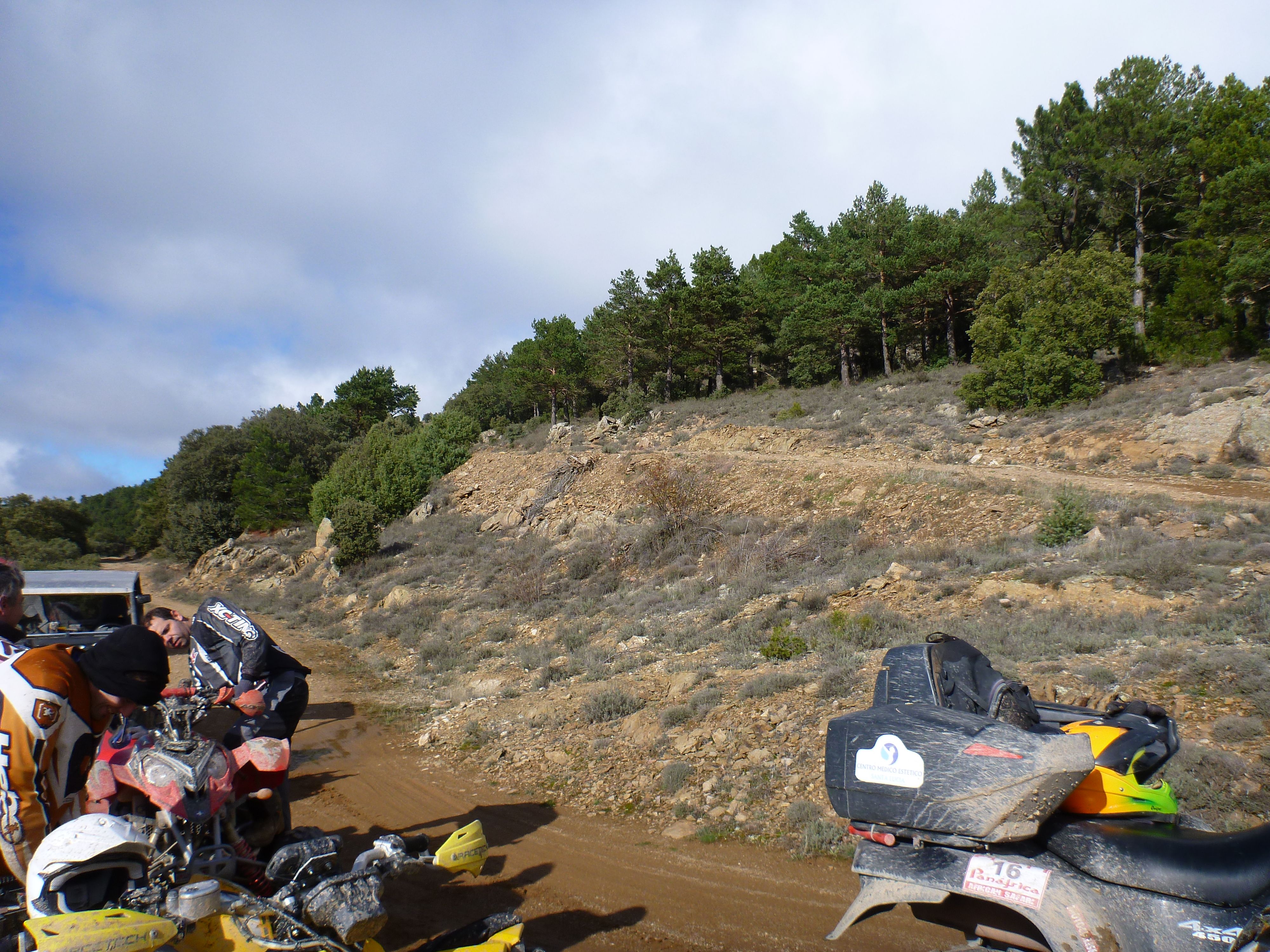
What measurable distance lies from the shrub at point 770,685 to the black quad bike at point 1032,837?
4.91 m

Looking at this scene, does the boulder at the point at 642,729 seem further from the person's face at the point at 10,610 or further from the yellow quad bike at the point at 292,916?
the person's face at the point at 10,610

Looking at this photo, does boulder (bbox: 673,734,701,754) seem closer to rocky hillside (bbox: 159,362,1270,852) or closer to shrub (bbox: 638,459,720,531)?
rocky hillside (bbox: 159,362,1270,852)

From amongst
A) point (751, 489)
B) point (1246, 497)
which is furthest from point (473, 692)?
point (1246, 497)

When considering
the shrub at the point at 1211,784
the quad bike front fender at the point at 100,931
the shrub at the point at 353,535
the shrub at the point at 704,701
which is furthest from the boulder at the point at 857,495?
the quad bike front fender at the point at 100,931

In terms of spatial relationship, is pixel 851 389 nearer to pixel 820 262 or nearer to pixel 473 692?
pixel 820 262

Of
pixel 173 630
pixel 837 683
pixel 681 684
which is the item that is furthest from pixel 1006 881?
pixel 681 684

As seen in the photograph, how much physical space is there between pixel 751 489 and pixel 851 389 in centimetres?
1797

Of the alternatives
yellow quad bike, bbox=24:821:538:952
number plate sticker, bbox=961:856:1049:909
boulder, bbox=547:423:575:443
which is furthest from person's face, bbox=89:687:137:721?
boulder, bbox=547:423:575:443

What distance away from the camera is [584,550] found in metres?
19.2

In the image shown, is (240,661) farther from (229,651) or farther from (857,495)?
(857,495)

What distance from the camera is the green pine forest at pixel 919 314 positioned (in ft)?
85.0

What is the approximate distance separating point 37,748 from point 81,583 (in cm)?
824

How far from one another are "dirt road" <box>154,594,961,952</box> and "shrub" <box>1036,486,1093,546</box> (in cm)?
972

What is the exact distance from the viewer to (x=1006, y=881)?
2537 mm
